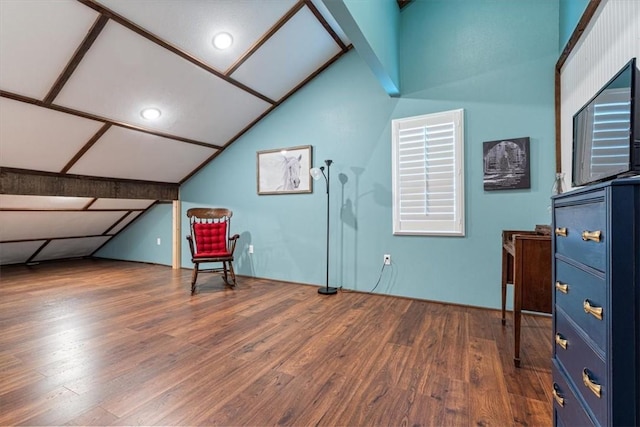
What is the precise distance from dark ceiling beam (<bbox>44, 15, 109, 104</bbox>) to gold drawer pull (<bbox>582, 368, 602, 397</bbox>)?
3.26 meters

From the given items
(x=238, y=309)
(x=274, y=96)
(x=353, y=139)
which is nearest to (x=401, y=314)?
(x=238, y=309)

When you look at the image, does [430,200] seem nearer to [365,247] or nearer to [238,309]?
[365,247]

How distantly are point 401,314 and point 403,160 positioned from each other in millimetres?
1520

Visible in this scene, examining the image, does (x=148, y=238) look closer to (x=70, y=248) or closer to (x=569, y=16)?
(x=70, y=248)

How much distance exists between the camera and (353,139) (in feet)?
11.0

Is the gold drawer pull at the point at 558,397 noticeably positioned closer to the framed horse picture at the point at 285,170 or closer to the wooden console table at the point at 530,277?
the wooden console table at the point at 530,277

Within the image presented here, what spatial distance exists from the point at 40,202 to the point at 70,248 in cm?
187

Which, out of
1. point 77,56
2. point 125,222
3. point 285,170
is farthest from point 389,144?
point 125,222

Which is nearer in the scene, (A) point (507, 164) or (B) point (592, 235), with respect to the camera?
(B) point (592, 235)

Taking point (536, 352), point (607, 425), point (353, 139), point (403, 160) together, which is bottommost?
point (536, 352)

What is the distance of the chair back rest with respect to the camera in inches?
144

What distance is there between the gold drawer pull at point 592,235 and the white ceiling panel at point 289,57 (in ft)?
9.33

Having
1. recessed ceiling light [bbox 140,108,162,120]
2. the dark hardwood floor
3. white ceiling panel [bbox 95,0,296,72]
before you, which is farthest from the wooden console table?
recessed ceiling light [bbox 140,108,162,120]

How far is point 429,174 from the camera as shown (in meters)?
2.93
